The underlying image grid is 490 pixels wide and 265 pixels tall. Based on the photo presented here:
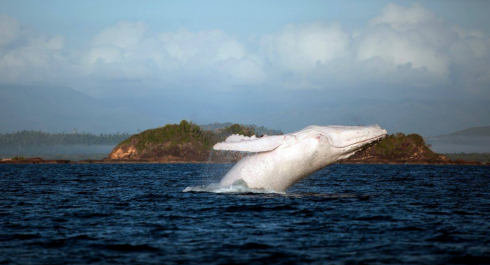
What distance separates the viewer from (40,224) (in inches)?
691

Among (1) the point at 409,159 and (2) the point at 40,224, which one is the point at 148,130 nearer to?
(1) the point at 409,159

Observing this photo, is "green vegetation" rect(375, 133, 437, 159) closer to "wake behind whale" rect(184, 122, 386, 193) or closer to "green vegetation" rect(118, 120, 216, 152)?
"green vegetation" rect(118, 120, 216, 152)

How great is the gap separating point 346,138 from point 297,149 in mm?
1889

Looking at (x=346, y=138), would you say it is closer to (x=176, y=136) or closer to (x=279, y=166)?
(x=279, y=166)

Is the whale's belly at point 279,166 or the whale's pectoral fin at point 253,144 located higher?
the whale's pectoral fin at point 253,144

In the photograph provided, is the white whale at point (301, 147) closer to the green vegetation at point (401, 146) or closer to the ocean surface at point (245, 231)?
the ocean surface at point (245, 231)

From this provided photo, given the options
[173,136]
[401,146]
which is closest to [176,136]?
[173,136]

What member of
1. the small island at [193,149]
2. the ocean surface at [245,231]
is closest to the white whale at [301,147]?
the ocean surface at [245,231]

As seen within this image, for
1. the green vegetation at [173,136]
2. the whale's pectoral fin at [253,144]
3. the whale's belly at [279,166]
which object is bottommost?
the whale's belly at [279,166]

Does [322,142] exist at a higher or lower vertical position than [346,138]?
lower

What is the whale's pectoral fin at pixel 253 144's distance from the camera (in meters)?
19.8

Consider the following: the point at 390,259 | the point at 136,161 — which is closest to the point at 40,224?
the point at 390,259

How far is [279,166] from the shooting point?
21.3 metres

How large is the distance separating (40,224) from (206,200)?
7.03 m
